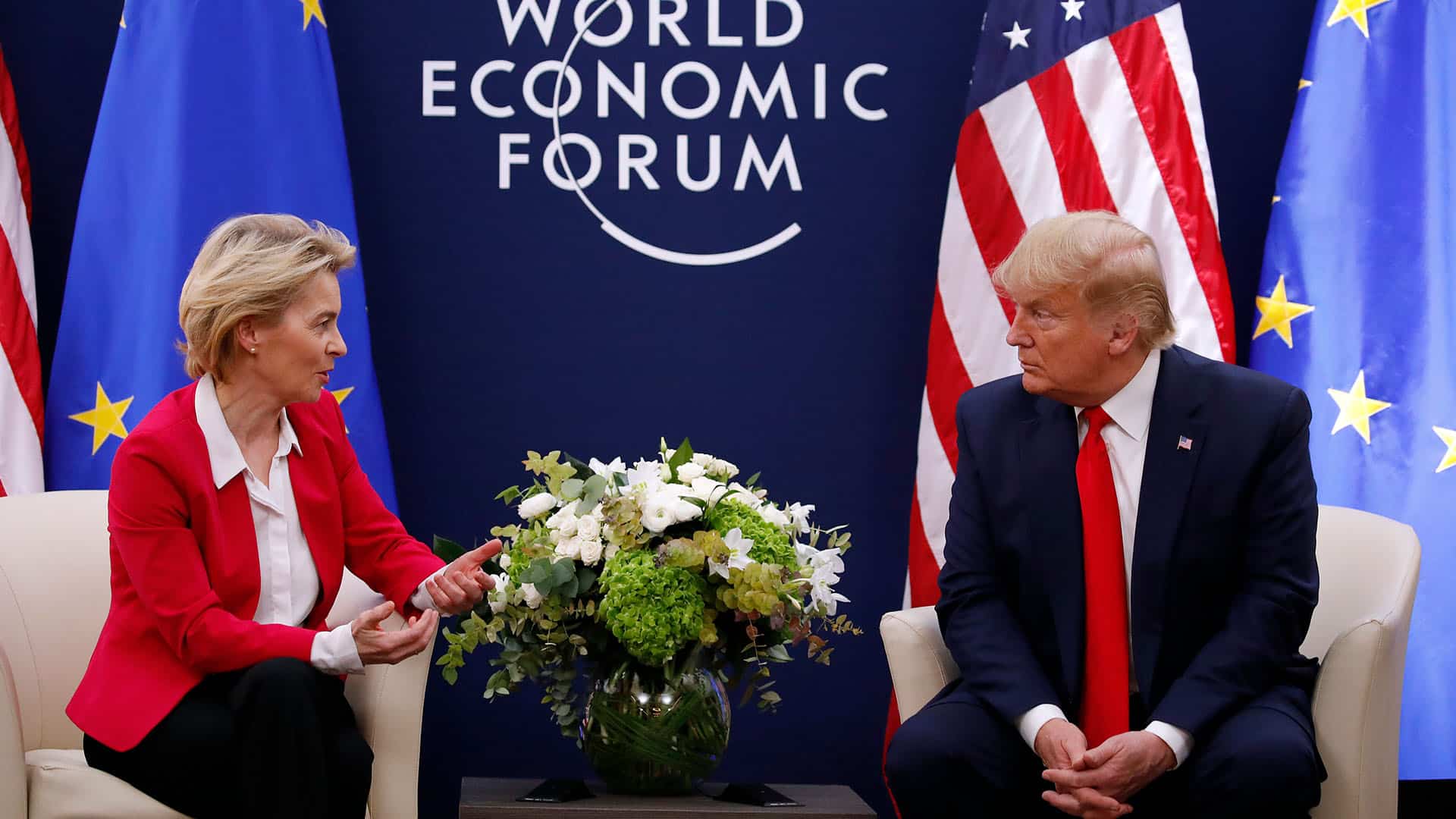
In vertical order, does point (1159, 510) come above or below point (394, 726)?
above

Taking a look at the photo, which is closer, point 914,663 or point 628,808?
point 628,808

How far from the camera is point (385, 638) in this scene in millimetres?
2229

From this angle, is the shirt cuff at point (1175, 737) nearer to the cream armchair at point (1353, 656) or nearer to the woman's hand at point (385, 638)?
the cream armchair at point (1353, 656)

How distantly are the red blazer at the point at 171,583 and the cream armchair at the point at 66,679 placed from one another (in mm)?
97

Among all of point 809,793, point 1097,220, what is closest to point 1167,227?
point 1097,220

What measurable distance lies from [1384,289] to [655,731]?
1.94 metres

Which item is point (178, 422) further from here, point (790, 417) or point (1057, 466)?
point (790, 417)

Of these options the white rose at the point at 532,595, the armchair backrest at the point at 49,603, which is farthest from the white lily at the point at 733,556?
the armchair backrest at the point at 49,603

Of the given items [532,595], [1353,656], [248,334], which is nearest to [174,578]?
[248,334]

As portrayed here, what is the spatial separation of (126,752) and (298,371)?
0.62 m

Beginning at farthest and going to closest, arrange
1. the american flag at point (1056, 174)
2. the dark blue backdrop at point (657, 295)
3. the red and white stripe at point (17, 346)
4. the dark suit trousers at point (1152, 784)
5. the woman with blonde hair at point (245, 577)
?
the dark blue backdrop at point (657, 295), the american flag at point (1056, 174), the red and white stripe at point (17, 346), the woman with blonde hair at point (245, 577), the dark suit trousers at point (1152, 784)

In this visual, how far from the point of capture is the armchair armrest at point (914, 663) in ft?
7.84

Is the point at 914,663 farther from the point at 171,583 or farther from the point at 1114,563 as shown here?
the point at 171,583

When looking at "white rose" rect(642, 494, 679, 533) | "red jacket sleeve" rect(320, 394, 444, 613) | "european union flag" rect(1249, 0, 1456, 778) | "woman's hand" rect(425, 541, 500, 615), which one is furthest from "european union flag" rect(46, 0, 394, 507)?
"european union flag" rect(1249, 0, 1456, 778)
